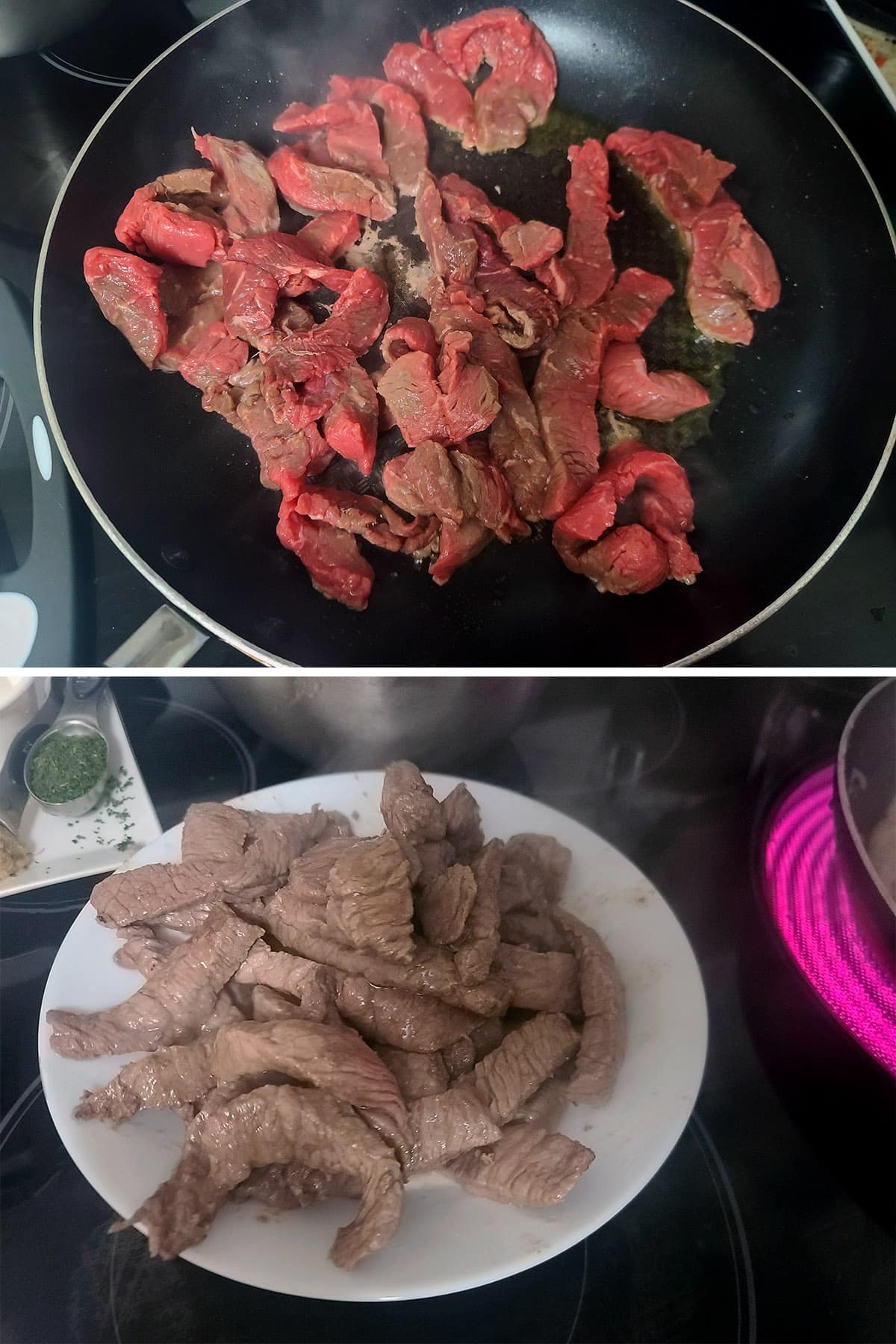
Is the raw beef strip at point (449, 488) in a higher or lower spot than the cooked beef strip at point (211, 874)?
higher

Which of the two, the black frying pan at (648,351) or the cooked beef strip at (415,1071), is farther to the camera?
the black frying pan at (648,351)

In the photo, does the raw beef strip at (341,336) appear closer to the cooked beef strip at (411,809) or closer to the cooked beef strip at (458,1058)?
the cooked beef strip at (411,809)

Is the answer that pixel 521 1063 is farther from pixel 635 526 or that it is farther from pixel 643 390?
pixel 643 390

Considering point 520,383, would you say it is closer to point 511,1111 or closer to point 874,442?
point 874,442

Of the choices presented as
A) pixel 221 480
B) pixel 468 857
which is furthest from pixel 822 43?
pixel 468 857

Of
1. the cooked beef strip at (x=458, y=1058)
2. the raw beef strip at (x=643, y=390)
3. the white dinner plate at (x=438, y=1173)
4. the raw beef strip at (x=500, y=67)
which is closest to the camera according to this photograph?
the white dinner plate at (x=438, y=1173)

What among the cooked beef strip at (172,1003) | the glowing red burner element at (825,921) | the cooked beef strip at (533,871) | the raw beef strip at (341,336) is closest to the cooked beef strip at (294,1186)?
the cooked beef strip at (172,1003)
